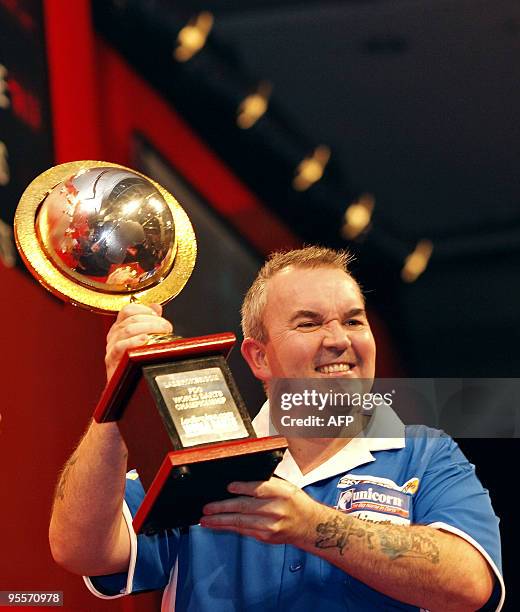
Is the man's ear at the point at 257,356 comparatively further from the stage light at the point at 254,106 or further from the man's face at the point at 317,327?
the stage light at the point at 254,106

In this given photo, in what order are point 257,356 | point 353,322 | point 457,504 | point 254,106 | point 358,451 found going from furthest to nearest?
point 254,106 < point 257,356 < point 353,322 < point 358,451 < point 457,504

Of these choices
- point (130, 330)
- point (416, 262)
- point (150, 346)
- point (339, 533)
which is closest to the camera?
point (150, 346)

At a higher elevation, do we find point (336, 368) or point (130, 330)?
point (336, 368)

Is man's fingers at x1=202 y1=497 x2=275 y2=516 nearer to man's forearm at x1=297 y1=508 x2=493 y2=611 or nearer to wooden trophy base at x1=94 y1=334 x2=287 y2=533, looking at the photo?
wooden trophy base at x1=94 y1=334 x2=287 y2=533

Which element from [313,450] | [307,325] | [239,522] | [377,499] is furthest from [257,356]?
[239,522]

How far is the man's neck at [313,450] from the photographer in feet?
7.75

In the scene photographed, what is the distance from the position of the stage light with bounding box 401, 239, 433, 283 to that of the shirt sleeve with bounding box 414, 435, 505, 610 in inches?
32.1

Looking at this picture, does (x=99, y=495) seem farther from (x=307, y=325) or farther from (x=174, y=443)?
(x=307, y=325)

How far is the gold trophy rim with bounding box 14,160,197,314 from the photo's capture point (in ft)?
6.32

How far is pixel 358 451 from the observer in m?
2.31

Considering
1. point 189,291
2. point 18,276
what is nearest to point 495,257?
point 189,291

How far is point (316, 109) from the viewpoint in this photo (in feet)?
10.4

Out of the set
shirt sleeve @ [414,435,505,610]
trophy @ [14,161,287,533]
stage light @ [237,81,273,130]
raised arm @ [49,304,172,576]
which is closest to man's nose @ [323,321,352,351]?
shirt sleeve @ [414,435,505,610]

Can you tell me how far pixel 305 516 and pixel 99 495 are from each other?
0.41 metres
